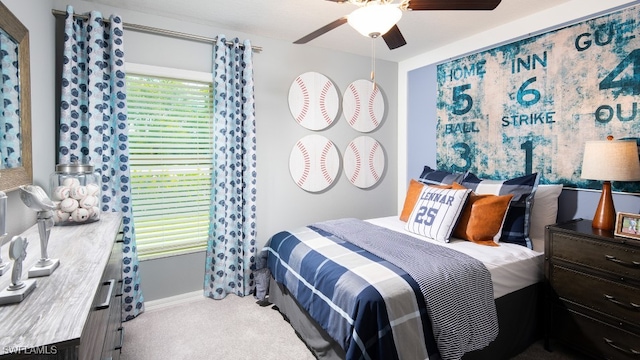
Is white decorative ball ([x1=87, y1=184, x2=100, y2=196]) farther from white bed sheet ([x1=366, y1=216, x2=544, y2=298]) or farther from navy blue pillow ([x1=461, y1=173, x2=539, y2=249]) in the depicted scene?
navy blue pillow ([x1=461, y1=173, x2=539, y2=249])

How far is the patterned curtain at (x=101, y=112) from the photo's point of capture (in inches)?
93.1

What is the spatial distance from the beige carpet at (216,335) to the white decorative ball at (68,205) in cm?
110

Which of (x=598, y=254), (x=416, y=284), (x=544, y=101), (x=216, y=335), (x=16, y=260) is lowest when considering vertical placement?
(x=216, y=335)

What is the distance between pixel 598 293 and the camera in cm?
198

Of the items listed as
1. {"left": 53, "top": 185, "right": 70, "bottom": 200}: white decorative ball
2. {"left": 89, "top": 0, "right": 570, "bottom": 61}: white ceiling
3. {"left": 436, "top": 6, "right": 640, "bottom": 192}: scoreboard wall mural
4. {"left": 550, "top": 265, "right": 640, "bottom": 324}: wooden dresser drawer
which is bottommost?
{"left": 550, "top": 265, "right": 640, "bottom": 324}: wooden dresser drawer

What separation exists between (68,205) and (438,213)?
2448mm

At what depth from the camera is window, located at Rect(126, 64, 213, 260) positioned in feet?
9.02

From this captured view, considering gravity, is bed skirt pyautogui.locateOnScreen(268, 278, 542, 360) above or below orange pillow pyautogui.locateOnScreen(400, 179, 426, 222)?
below

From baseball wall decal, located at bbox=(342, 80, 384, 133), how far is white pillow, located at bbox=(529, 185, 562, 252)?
192cm

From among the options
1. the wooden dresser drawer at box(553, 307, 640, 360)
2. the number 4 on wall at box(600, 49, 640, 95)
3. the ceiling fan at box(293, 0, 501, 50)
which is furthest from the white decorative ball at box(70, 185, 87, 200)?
the number 4 on wall at box(600, 49, 640, 95)

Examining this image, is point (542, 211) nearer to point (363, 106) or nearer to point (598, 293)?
point (598, 293)

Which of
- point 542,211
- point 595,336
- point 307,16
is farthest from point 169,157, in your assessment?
point 595,336

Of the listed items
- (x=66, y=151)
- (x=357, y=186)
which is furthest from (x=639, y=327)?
(x=66, y=151)

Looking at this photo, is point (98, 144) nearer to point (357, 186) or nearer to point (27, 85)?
point (27, 85)
